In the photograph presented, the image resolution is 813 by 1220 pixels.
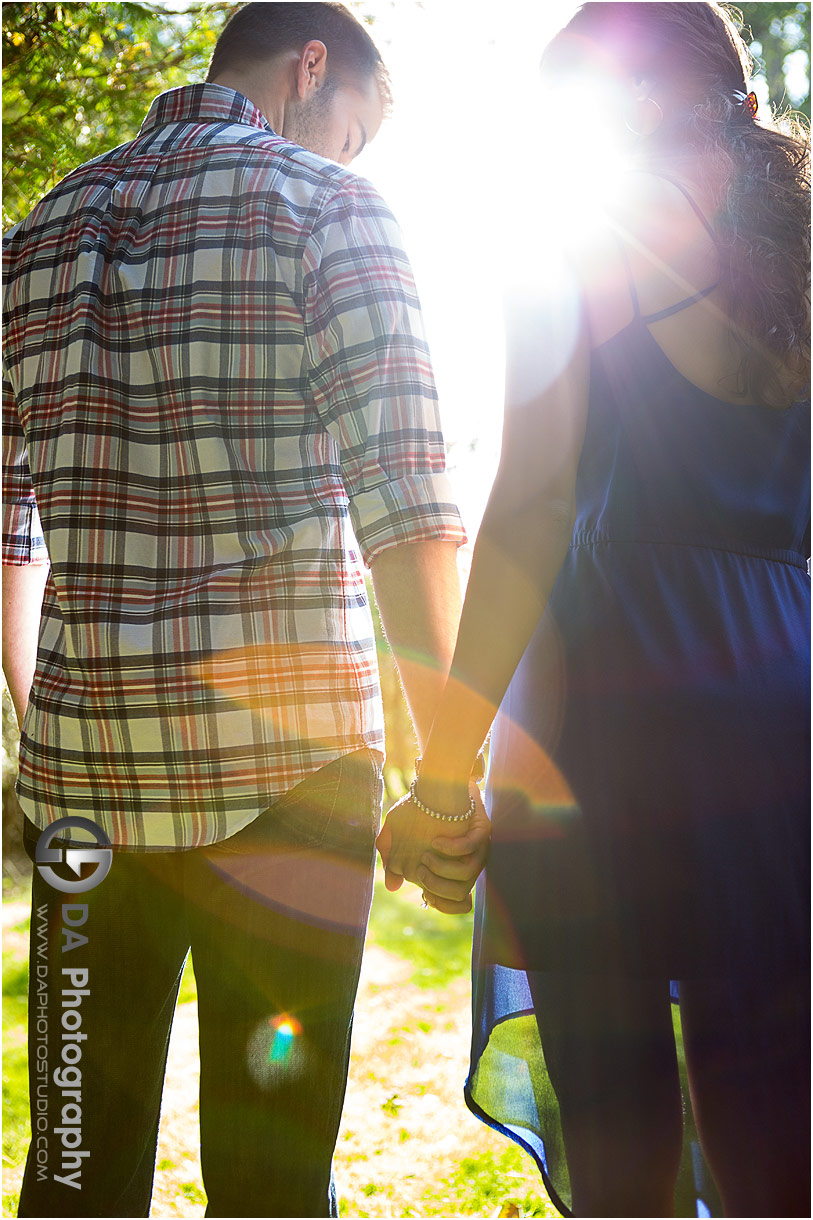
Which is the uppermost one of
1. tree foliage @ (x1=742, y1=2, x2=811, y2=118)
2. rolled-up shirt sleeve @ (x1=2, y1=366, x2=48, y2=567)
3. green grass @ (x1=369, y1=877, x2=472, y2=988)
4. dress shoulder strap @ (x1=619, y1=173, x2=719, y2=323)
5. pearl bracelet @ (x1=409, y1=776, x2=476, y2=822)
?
tree foliage @ (x1=742, y1=2, x2=811, y2=118)

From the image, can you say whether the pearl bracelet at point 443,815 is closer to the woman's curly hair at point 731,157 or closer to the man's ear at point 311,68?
the woman's curly hair at point 731,157

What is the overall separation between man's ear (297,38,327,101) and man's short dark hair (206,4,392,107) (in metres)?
0.01

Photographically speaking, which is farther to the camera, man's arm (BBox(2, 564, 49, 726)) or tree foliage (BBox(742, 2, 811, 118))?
tree foliage (BBox(742, 2, 811, 118))

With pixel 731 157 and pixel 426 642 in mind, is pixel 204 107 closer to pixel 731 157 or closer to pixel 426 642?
pixel 731 157

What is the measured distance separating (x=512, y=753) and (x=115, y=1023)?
705mm

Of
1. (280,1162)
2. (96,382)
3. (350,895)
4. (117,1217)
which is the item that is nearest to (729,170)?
(96,382)

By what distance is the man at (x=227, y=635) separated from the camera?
1240 millimetres

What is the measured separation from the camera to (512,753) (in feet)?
4.34

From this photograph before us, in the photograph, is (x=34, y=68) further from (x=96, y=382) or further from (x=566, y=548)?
(x=566, y=548)

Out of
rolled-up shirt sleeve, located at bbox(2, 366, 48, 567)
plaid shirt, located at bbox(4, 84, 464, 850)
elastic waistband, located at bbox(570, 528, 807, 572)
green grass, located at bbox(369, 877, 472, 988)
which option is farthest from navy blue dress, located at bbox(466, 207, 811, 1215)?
green grass, located at bbox(369, 877, 472, 988)

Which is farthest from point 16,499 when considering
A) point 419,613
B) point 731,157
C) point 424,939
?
point 424,939

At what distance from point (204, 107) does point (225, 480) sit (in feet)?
2.15

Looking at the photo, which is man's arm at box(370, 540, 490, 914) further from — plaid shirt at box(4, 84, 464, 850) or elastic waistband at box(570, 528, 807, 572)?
elastic waistband at box(570, 528, 807, 572)

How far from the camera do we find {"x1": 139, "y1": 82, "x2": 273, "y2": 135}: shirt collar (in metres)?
1.44
